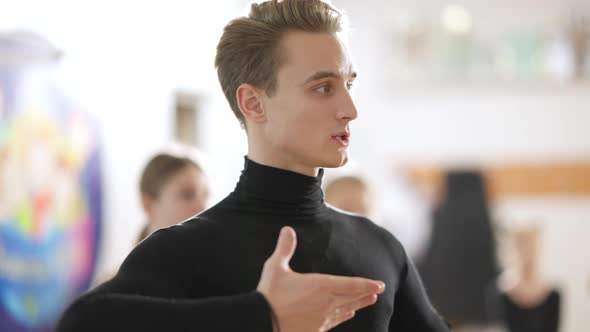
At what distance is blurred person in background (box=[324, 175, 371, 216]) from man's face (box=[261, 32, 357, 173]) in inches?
64.8

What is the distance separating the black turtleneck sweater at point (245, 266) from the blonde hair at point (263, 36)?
0.14 m

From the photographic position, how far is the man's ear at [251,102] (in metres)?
1.42

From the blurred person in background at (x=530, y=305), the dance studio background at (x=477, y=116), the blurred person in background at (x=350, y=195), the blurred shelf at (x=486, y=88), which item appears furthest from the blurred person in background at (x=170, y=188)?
the blurred shelf at (x=486, y=88)

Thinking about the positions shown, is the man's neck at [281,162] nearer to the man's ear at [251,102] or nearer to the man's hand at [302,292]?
the man's ear at [251,102]

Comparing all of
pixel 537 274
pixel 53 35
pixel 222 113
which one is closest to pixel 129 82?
pixel 53 35

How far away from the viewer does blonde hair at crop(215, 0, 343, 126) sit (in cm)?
140

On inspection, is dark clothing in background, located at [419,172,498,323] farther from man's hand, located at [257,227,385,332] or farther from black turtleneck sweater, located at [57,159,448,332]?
man's hand, located at [257,227,385,332]

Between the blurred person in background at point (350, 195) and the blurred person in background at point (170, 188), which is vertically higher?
the blurred person in background at point (170, 188)

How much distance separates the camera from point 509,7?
7191mm

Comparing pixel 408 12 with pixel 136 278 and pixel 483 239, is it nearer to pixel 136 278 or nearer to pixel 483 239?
pixel 483 239

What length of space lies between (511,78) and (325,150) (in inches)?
239

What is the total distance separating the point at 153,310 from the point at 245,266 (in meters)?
0.18

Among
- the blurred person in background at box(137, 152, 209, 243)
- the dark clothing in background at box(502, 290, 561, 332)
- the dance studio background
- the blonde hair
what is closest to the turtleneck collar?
the blonde hair

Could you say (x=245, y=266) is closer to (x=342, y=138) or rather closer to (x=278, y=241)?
(x=278, y=241)
